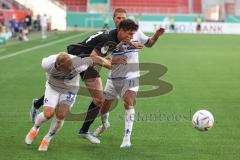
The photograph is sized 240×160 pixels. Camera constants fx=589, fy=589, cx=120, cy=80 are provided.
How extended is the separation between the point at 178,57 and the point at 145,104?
44.6 feet

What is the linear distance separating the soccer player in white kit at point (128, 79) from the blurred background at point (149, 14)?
3942cm

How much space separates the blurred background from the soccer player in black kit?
128 feet

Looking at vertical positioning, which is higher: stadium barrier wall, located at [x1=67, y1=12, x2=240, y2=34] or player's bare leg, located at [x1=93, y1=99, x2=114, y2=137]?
stadium barrier wall, located at [x1=67, y1=12, x2=240, y2=34]

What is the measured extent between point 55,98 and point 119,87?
1178mm

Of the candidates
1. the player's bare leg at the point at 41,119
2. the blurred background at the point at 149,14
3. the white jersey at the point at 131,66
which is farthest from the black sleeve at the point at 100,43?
the blurred background at the point at 149,14

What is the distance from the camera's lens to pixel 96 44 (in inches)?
357

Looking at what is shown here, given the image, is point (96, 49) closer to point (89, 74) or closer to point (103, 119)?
point (89, 74)

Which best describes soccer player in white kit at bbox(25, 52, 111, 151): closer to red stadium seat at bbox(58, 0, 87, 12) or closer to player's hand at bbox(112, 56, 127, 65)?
player's hand at bbox(112, 56, 127, 65)

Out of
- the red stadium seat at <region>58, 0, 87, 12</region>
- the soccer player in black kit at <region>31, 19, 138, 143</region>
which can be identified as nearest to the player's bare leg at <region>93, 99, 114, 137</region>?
the soccer player in black kit at <region>31, 19, 138, 143</region>

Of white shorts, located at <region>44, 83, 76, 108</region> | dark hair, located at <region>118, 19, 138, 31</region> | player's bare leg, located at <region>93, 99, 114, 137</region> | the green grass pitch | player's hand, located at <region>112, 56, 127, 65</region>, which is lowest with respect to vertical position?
the green grass pitch

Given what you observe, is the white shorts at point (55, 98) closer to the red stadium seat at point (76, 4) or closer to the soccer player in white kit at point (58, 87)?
the soccer player in white kit at point (58, 87)

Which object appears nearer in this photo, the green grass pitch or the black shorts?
the green grass pitch

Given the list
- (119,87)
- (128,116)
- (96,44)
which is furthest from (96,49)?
(128,116)

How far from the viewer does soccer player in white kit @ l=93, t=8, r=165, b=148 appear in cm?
912
